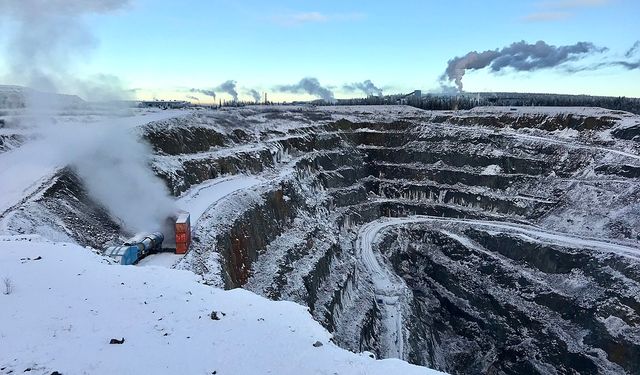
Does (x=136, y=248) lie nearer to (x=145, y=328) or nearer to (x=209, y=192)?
(x=145, y=328)

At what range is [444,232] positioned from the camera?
2569 inches

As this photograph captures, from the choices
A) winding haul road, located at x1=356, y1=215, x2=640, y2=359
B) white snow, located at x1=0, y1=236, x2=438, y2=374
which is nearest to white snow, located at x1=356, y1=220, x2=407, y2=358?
winding haul road, located at x1=356, y1=215, x2=640, y2=359

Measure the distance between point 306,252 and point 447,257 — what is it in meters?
26.9

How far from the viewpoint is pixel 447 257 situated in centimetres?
6162

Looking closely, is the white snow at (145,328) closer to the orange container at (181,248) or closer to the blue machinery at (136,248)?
the blue machinery at (136,248)

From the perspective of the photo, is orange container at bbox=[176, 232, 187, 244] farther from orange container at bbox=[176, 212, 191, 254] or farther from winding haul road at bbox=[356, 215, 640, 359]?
winding haul road at bbox=[356, 215, 640, 359]

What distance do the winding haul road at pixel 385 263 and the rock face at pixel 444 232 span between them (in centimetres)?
23

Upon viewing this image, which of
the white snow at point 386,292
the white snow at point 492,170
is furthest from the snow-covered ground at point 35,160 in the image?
the white snow at point 492,170

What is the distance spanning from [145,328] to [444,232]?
5647 cm

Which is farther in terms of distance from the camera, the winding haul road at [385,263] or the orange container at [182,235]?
the winding haul road at [385,263]

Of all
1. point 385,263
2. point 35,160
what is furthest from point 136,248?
point 385,263

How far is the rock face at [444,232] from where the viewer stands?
134ft

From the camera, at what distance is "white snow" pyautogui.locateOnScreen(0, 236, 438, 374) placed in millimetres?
12484

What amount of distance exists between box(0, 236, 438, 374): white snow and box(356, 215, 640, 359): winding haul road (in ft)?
89.4
